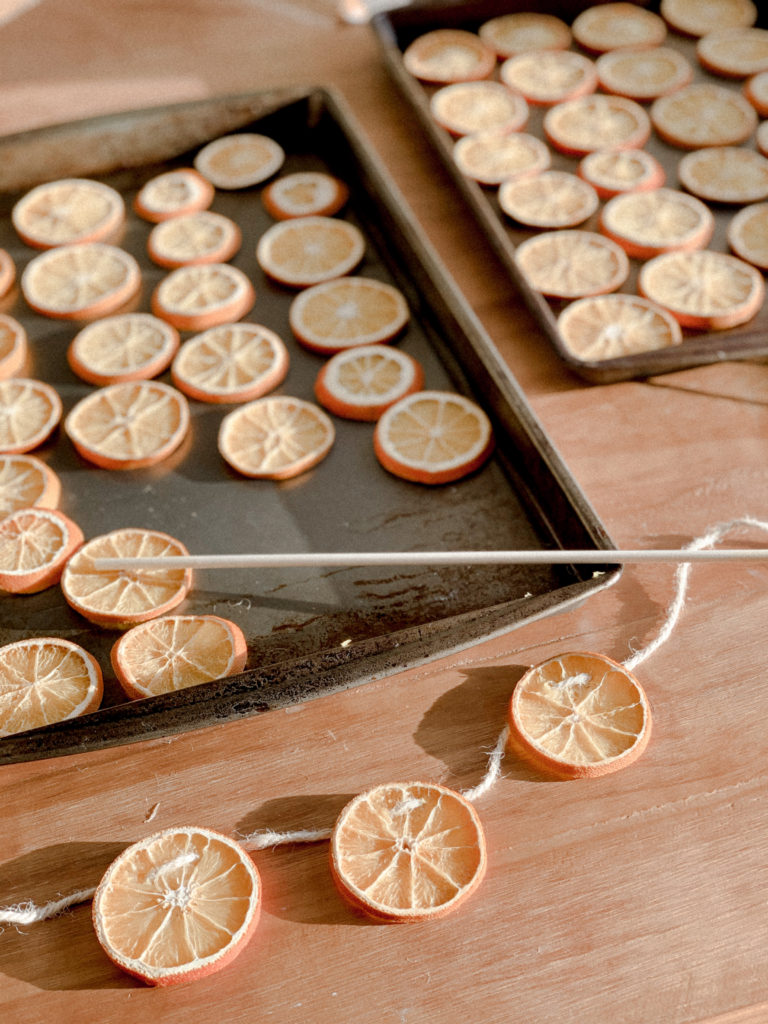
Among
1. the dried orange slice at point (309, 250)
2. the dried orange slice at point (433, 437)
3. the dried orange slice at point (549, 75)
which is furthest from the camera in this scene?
the dried orange slice at point (549, 75)

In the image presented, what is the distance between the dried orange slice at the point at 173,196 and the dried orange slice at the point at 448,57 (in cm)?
75

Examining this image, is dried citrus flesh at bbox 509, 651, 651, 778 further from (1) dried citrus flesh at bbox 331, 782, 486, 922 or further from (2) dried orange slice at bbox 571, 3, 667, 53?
(2) dried orange slice at bbox 571, 3, 667, 53

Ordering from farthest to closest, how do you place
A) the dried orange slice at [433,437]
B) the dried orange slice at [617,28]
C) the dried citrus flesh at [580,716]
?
the dried orange slice at [617,28], the dried orange slice at [433,437], the dried citrus flesh at [580,716]

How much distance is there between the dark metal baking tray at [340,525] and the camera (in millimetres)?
1483

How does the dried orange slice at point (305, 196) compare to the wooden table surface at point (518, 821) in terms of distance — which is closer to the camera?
the wooden table surface at point (518, 821)

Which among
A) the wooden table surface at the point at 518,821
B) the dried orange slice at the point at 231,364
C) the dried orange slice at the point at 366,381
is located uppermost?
the dried orange slice at the point at 231,364

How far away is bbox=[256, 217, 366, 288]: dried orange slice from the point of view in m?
2.27

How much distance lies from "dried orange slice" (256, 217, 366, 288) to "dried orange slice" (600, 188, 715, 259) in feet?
2.10

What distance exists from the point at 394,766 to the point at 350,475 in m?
0.71

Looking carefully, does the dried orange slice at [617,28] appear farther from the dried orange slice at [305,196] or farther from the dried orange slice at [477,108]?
the dried orange slice at [305,196]

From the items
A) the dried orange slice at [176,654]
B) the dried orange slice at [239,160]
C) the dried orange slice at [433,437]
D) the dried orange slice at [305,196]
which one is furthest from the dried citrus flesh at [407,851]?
the dried orange slice at [239,160]

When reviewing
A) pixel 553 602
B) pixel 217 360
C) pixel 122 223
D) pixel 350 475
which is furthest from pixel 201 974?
pixel 122 223

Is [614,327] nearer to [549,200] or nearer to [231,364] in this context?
[549,200]

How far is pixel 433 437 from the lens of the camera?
192 cm
